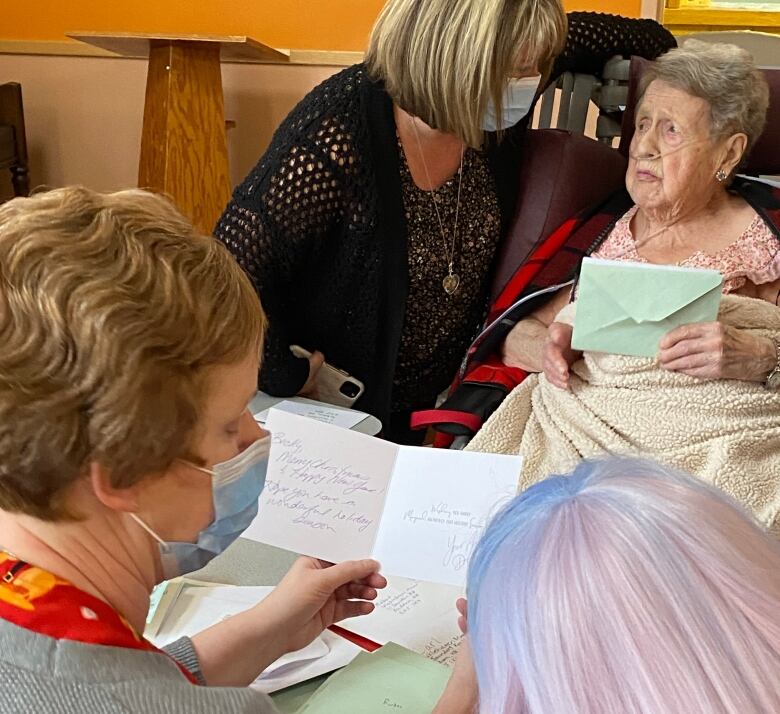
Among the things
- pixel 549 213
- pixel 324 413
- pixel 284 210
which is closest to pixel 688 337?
pixel 549 213

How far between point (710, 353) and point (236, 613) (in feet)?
2.71

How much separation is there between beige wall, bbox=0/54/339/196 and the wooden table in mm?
318

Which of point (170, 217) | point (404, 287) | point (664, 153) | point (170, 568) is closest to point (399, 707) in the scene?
point (170, 568)

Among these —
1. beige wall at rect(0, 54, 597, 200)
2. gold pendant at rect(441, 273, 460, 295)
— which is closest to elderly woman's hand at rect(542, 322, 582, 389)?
gold pendant at rect(441, 273, 460, 295)

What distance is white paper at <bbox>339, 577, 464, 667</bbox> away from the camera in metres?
0.94

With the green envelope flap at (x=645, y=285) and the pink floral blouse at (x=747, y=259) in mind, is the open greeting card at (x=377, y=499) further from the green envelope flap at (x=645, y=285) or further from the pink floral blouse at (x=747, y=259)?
the pink floral blouse at (x=747, y=259)

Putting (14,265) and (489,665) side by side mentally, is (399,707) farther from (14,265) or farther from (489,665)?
(14,265)

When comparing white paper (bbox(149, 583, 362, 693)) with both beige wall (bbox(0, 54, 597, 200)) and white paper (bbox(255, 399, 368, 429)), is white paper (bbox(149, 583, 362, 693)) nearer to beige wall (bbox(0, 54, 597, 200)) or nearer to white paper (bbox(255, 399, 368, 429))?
white paper (bbox(255, 399, 368, 429))

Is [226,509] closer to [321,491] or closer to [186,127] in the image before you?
[321,491]

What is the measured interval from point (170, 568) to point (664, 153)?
3.96 ft

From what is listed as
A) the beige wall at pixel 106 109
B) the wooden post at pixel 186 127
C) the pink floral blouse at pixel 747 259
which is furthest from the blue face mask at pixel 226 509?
the beige wall at pixel 106 109

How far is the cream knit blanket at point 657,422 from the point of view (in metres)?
1.27

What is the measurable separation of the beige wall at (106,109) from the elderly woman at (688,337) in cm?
198

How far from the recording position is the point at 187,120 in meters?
2.90
